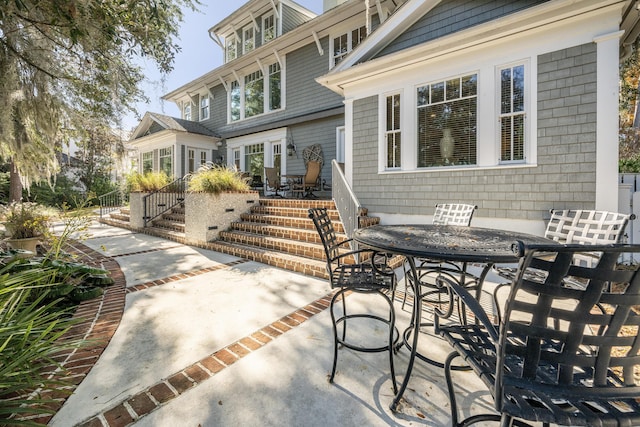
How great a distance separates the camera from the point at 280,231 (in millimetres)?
5922

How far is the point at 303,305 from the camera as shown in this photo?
10.7ft

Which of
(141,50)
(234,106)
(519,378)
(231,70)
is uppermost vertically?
(231,70)

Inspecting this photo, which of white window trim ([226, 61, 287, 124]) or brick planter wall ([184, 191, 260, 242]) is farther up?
white window trim ([226, 61, 287, 124])

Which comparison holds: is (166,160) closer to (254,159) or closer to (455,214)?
(254,159)

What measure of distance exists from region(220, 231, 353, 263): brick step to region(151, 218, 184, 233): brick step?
1.99m

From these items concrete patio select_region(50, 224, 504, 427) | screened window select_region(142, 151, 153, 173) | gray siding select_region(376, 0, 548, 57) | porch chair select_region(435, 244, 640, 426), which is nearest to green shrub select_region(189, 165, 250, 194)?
concrete patio select_region(50, 224, 504, 427)

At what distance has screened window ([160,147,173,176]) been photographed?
12.5 m

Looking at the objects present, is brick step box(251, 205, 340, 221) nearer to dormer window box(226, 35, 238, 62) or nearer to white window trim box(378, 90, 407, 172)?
white window trim box(378, 90, 407, 172)

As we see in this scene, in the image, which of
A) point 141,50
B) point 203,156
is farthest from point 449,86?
point 203,156

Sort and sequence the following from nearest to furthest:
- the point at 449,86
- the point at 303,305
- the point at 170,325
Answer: the point at 170,325 → the point at 303,305 → the point at 449,86

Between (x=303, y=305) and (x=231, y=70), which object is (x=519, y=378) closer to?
(x=303, y=305)

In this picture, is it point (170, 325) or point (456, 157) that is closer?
point (170, 325)

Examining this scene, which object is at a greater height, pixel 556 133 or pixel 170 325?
pixel 556 133

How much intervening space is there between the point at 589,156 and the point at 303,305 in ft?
15.3
